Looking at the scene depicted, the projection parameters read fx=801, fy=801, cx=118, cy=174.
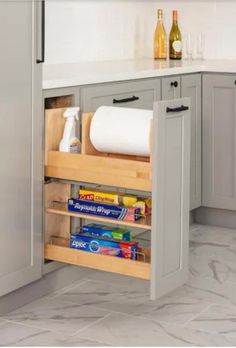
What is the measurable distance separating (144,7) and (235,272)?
5.95 feet

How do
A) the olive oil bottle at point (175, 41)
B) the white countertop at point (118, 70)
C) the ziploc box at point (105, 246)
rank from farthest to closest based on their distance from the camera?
1. the olive oil bottle at point (175, 41)
2. the white countertop at point (118, 70)
3. the ziploc box at point (105, 246)

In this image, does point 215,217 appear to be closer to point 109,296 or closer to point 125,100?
point 125,100

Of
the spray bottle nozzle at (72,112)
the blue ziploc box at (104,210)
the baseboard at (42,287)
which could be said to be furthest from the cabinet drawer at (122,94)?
the baseboard at (42,287)

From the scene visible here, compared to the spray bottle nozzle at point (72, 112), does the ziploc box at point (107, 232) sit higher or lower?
lower

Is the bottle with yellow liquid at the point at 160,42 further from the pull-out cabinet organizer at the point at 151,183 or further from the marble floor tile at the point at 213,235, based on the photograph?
the pull-out cabinet organizer at the point at 151,183

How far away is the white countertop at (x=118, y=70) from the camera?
3.19m

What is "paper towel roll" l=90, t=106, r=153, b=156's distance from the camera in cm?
288

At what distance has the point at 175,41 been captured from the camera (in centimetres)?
461

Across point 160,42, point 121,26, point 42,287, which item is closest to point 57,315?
point 42,287

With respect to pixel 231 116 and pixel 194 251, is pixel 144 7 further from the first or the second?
pixel 194 251

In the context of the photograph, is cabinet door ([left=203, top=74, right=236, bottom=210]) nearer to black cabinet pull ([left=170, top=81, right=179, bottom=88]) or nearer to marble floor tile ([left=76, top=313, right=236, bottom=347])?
black cabinet pull ([left=170, top=81, right=179, bottom=88])

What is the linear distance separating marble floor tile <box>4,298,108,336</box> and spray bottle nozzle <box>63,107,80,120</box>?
73 cm

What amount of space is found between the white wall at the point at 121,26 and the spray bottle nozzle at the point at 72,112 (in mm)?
810

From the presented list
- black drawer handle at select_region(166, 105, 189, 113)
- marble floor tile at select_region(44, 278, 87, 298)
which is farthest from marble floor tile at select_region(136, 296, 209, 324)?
black drawer handle at select_region(166, 105, 189, 113)
